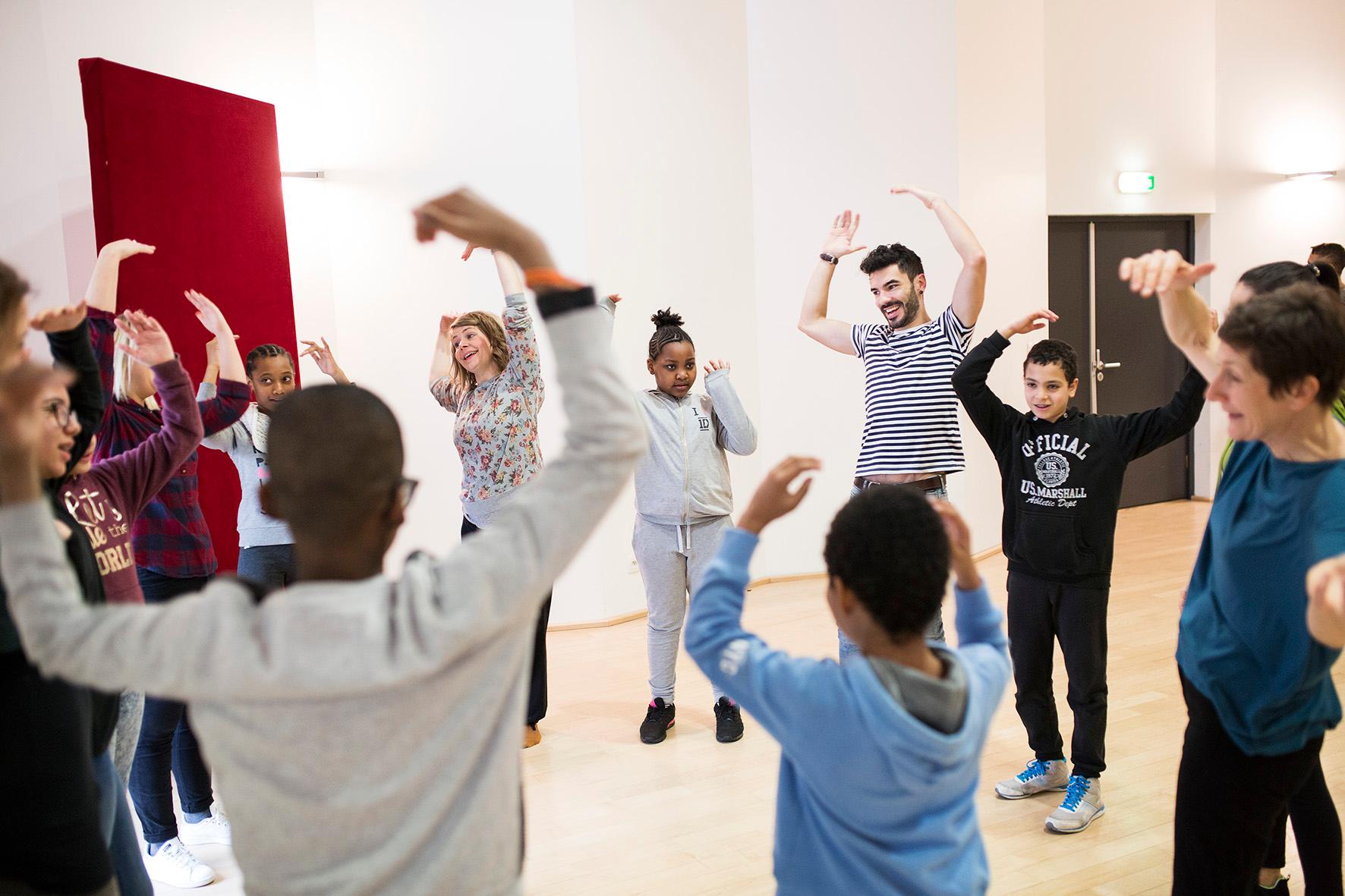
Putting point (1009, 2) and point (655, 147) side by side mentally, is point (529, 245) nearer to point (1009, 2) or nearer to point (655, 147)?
point (655, 147)

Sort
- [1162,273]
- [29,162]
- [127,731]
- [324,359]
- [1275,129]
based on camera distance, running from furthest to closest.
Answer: [1275,129] → [29,162] → [324,359] → [127,731] → [1162,273]

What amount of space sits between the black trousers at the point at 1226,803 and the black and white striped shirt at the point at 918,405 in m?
1.54

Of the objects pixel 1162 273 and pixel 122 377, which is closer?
pixel 1162 273

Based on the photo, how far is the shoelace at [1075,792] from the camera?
8.94 ft

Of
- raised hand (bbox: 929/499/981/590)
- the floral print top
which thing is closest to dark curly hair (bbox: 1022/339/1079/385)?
raised hand (bbox: 929/499/981/590)

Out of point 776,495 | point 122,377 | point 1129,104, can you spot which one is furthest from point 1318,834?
point 1129,104

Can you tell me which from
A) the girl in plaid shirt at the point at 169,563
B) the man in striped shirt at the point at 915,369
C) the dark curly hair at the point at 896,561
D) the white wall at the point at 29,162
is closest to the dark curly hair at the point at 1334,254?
the man in striped shirt at the point at 915,369

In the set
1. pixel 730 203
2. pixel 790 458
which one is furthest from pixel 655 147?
pixel 790 458

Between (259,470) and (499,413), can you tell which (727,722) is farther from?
(259,470)

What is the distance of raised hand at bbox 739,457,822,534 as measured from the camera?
1.32 metres

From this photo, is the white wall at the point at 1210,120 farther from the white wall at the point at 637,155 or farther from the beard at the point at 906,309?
the beard at the point at 906,309

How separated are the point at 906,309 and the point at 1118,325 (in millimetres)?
4890

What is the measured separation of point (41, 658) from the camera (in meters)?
0.97

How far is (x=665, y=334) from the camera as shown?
3615mm
